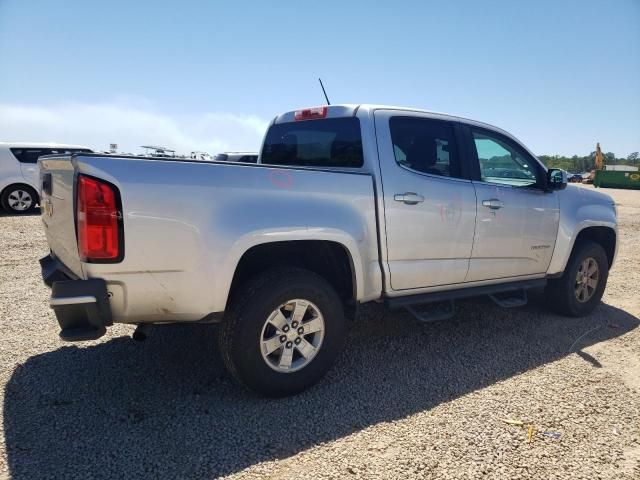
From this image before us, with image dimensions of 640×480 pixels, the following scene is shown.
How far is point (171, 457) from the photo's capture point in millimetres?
2346

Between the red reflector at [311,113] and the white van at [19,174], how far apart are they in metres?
9.28

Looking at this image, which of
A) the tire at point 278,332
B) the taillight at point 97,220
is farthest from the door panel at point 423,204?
the taillight at point 97,220

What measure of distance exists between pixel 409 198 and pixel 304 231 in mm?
938

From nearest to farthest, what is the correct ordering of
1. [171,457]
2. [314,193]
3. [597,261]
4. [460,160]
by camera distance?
[171,457]
[314,193]
[460,160]
[597,261]

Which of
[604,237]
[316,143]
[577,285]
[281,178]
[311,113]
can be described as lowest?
[577,285]

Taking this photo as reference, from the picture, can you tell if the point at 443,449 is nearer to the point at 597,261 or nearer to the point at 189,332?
the point at 189,332

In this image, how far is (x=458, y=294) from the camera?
12.6 feet

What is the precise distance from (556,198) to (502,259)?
0.99 meters

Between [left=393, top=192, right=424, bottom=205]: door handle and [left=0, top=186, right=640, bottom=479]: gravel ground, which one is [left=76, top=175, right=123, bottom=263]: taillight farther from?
[left=393, top=192, right=424, bottom=205]: door handle

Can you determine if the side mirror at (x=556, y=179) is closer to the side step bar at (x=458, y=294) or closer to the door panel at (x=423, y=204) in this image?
the side step bar at (x=458, y=294)

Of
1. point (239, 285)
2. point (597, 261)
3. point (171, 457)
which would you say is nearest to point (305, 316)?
point (239, 285)

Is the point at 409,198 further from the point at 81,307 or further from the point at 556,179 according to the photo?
the point at 81,307

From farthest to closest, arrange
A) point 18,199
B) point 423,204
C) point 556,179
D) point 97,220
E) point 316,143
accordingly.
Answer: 1. point 18,199
2. point 556,179
3. point 316,143
4. point 423,204
5. point 97,220

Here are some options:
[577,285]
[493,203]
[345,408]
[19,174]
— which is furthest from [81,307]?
[19,174]
